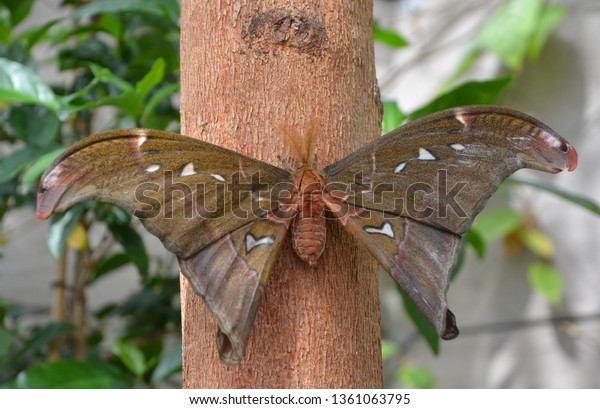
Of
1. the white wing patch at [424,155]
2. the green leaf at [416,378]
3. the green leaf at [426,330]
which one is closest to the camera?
the white wing patch at [424,155]

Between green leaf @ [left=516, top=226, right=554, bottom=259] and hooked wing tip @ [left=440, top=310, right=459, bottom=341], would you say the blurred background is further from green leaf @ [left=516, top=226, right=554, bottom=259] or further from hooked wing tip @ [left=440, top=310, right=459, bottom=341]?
hooked wing tip @ [left=440, top=310, right=459, bottom=341]

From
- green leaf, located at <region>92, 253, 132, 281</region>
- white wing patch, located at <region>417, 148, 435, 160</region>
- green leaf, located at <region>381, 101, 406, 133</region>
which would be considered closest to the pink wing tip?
white wing patch, located at <region>417, 148, 435, 160</region>

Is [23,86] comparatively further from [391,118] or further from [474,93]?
[474,93]

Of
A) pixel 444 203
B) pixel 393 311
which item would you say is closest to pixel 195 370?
pixel 444 203

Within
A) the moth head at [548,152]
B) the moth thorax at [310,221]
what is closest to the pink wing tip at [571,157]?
the moth head at [548,152]

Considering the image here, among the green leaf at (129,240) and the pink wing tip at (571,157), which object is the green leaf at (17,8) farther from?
the pink wing tip at (571,157)
